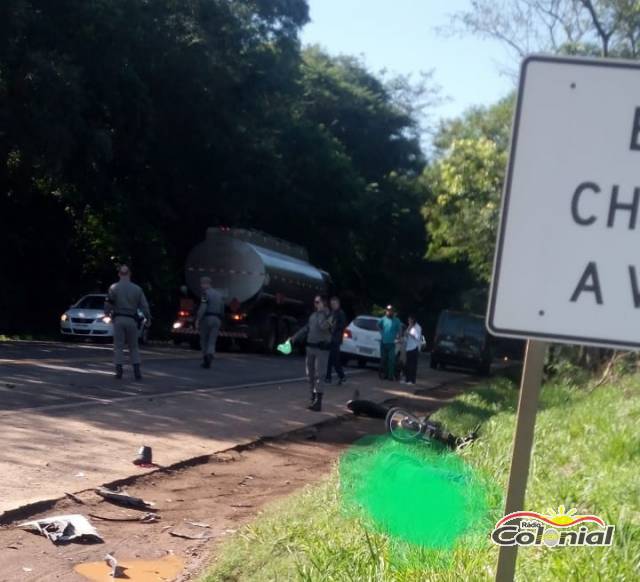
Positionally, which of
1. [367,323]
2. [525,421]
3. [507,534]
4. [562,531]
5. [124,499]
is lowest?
[124,499]

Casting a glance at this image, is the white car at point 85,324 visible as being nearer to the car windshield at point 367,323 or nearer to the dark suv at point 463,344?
the car windshield at point 367,323

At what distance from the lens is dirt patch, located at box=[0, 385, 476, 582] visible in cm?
643

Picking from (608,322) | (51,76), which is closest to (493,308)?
(608,322)

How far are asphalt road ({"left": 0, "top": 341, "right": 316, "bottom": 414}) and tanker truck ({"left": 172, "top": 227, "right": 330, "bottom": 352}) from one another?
4.15 m

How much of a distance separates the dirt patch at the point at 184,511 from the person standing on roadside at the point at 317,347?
2998 mm

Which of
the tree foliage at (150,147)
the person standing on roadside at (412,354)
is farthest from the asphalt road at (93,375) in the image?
the tree foliage at (150,147)

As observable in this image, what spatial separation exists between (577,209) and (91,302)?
29017 millimetres

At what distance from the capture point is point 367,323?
96.6ft

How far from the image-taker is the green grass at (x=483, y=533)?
5.21m

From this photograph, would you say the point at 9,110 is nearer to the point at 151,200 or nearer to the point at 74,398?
the point at 151,200

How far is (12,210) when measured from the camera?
33.8 meters

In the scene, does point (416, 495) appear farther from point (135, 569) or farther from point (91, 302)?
point (91, 302)

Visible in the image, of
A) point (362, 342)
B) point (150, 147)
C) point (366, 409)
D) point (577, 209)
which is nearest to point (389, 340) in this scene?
point (362, 342)

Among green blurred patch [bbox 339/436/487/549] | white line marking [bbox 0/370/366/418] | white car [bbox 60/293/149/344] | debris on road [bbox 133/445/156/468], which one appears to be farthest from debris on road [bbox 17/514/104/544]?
white car [bbox 60/293/149/344]
